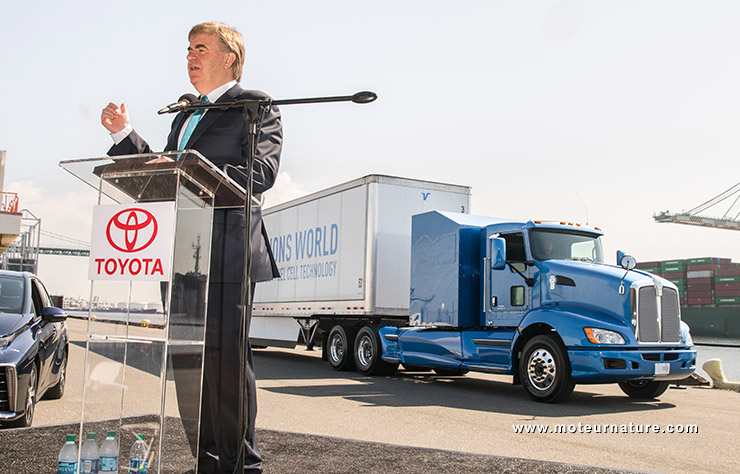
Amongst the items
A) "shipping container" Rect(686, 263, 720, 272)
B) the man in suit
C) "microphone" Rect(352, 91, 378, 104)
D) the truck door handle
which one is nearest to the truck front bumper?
the truck door handle

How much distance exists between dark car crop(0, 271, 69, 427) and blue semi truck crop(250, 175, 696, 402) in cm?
580

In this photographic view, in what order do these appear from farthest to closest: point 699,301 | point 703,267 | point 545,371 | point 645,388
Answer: point 703,267 < point 699,301 < point 645,388 < point 545,371

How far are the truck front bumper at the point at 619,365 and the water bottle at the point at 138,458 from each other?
22.7 feet

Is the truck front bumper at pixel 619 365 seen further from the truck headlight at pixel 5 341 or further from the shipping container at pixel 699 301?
the shipping container at pixel 699 301

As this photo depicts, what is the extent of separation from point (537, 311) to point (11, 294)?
6.43 metres

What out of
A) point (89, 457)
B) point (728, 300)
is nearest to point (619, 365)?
point (89, 457)

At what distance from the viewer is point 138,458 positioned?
2.75m

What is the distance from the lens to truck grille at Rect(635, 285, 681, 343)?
29.3 feet

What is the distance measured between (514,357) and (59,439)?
256 inches

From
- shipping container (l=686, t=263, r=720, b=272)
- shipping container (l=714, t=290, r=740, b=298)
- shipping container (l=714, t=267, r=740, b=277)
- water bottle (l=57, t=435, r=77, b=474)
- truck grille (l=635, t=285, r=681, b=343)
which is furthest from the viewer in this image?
shipping container (l=686, t=263, r=720, b=272)

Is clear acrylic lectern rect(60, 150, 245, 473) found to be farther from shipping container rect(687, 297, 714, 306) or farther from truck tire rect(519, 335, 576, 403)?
shipping container rect(687, 297, 714, 306)

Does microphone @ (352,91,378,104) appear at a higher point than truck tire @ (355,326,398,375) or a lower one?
higher

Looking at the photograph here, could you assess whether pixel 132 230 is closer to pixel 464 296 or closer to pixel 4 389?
pixel 4 389

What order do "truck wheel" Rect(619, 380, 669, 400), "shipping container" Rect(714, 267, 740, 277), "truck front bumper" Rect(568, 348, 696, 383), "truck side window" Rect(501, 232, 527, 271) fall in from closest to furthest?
"truck front bumper" Rect(568, 348, 696, 383) < "truck wheel" Rect(619, 380, 669, 400) < "truck side window" Rect(501, 232, 527, 271) < "shipping container" Rect(714, 267, 740, 277)
